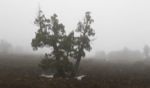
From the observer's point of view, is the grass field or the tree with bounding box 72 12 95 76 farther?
the tree with bounding box 72 12 95 76

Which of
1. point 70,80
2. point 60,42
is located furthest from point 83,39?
point 70,80

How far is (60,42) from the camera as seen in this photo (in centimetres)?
3369

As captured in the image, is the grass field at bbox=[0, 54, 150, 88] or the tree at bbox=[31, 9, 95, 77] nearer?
the grass field at bbox=[0, 54, 150, 88]

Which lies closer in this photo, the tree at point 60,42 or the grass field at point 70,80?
the grass field at point 70,80

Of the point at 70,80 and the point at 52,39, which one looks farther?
the point at 52,39

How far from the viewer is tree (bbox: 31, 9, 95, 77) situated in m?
32.6

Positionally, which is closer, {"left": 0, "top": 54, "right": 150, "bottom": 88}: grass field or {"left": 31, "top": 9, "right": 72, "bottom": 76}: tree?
{"left": 0, "top": 54, "right": 150, "bottom": 88}: grass field

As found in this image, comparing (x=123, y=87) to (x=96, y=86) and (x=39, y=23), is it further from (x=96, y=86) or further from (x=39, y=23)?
(x=39, y=23)

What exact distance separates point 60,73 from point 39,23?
7067 millimetres

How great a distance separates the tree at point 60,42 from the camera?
107ft

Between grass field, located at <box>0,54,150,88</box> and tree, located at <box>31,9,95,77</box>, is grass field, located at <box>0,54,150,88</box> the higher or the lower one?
the lower one

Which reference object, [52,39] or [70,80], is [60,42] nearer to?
[52,39]

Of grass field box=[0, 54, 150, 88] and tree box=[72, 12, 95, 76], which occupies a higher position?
tree box=[72, 12, 95, 76]

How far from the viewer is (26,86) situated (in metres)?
22.5
